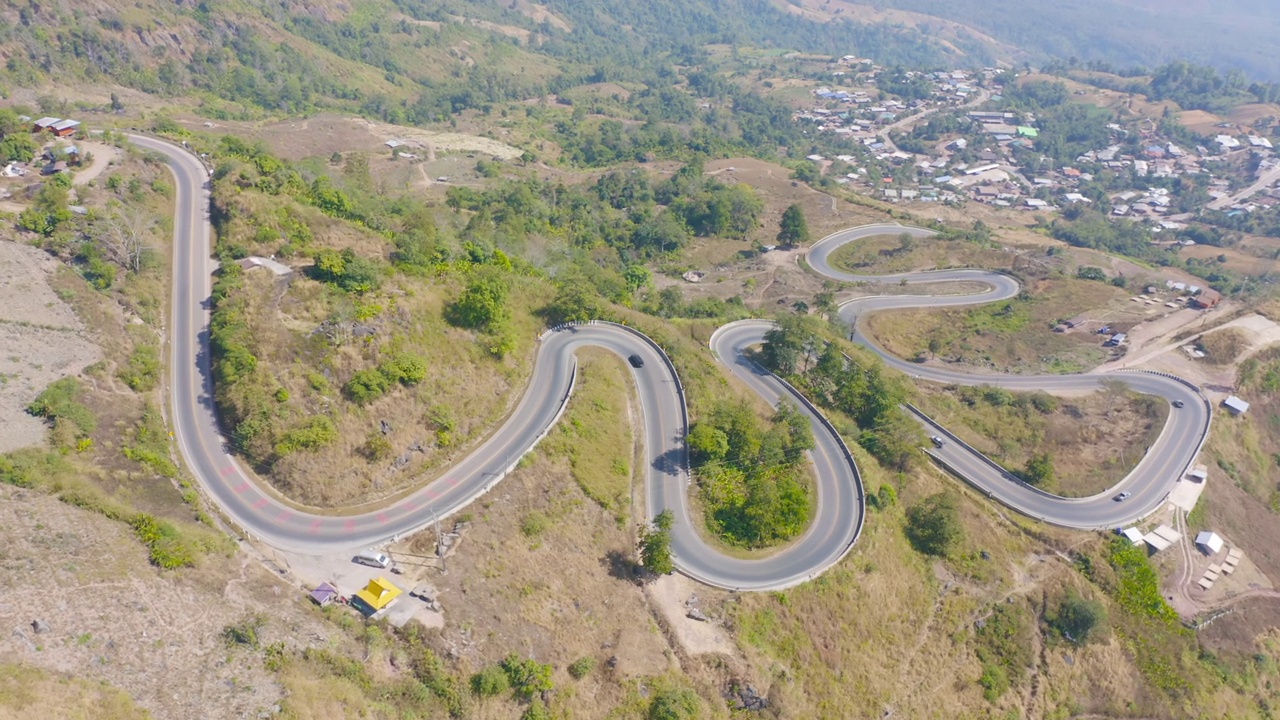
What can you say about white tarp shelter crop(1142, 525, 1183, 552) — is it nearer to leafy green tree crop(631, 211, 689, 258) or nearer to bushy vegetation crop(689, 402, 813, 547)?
bushy vegetation crop(689, 402, 813, 547)

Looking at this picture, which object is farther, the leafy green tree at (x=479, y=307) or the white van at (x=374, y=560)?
the leafy green tree at (x=479, y=307)

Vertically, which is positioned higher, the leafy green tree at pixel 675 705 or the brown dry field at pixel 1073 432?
the leafy green tree at pixel 675 705

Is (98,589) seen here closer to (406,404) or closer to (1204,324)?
(406,404)

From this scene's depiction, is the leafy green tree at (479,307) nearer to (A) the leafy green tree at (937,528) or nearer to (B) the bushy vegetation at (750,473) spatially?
(B) the bushy vegetation at (750,473)

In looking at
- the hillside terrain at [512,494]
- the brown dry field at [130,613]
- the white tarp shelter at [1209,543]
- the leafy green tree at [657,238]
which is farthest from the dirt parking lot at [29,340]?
the white tarp shelter at [1209,543]

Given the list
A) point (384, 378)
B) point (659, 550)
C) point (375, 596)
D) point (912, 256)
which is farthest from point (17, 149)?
point (912, 256)

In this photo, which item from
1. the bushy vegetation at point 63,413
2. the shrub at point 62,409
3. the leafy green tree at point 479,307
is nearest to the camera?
the bushy vegetation at point 63,413

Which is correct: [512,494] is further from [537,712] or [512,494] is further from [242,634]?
[242,634]
